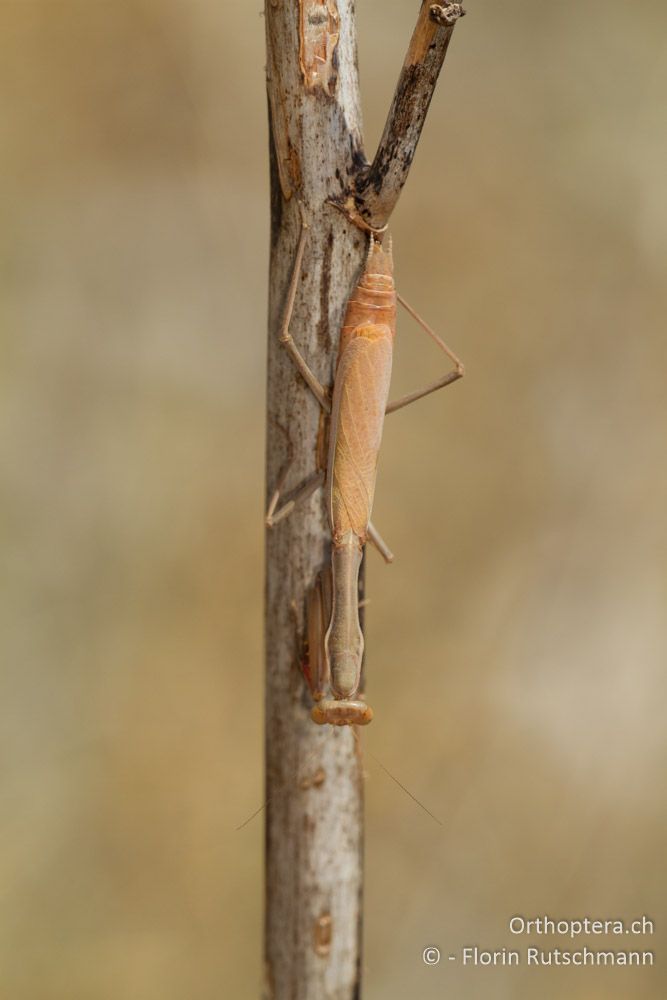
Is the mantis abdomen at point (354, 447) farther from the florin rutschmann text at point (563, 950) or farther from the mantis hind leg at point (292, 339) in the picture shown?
the florin rutschmann text at point (563, 950)

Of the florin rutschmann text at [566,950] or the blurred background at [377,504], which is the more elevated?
the blurred background at [377,504]

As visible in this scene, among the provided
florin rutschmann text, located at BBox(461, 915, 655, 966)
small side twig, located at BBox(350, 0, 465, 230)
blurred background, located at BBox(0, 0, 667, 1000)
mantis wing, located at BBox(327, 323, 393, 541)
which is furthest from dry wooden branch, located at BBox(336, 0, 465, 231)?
florin rutschmann text, located at BBox(461, 915, 655, 966)

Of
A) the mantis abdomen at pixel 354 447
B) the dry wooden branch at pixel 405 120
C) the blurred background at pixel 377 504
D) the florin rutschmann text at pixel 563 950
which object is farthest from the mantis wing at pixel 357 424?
the florin rutschmann text at pixel 563 950

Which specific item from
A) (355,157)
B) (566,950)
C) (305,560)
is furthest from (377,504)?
(566,950)

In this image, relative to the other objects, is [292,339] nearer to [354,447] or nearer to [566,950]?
[354,447]

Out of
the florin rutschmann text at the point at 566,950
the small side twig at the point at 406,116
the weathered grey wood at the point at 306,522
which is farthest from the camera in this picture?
the florin rutschmann text at the point at 566,950

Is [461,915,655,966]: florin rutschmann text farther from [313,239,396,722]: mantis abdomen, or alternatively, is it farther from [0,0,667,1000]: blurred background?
[313,239,396,722]: mantis abdomen

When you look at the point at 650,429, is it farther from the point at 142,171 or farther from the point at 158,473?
the point at 142,171

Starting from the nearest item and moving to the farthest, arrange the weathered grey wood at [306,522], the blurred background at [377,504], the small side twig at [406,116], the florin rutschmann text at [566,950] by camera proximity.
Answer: the small side twig at [406,116] < the weathered grey wood at [306,522] < the blurred background at [377,504] < the florin rutschmann text at [566,950]
